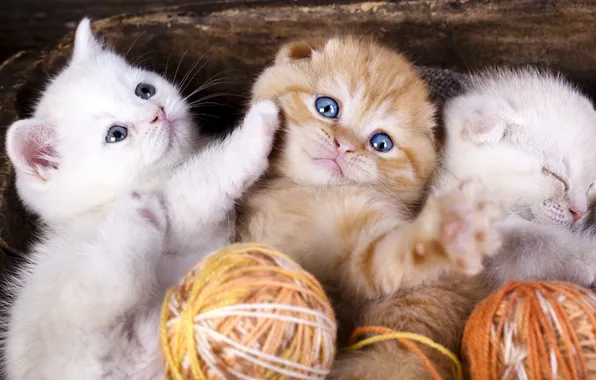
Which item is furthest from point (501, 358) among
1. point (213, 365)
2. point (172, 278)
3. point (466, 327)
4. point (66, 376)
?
point (66, 376)

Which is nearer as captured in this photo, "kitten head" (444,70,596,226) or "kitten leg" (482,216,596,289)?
"kitten leg" (482,216,596,289)

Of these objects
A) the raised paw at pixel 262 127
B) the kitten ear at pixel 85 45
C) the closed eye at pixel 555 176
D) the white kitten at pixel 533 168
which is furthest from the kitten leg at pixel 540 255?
the kitten ear at pixel 85 45

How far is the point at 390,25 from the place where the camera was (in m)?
1.83

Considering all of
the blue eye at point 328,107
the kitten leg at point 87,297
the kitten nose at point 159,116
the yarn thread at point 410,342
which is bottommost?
the kitten leg at point 87,297

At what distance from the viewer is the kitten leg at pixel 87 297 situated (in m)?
1.05

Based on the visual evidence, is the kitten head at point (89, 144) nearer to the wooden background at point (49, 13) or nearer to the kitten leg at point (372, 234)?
the kitten leg at point (372, 234)

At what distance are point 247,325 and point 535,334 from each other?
1.52 ft

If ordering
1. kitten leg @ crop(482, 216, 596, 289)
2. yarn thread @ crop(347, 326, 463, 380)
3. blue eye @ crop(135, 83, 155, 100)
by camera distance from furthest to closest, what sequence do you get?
1. blue eye @ crop(135, 83, 155, 100)
2. kitten leg @ crop(482, 216, 596, 289)
3. yarn thread @ crop(347, 326, 463, 380)

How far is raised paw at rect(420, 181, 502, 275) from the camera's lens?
2.84ft

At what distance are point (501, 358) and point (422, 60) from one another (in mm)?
1159

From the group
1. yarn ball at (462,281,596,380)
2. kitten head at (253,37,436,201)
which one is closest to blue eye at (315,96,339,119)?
kitten head at (253,37,436,201)

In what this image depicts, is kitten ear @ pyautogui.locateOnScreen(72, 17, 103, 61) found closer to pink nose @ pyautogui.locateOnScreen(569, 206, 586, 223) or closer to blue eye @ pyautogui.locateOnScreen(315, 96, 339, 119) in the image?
blue eye @ pyautogui.locateOnScreen(315, 96, 339, 119)

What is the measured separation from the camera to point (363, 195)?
123cm

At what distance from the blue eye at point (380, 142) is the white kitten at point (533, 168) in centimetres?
18
